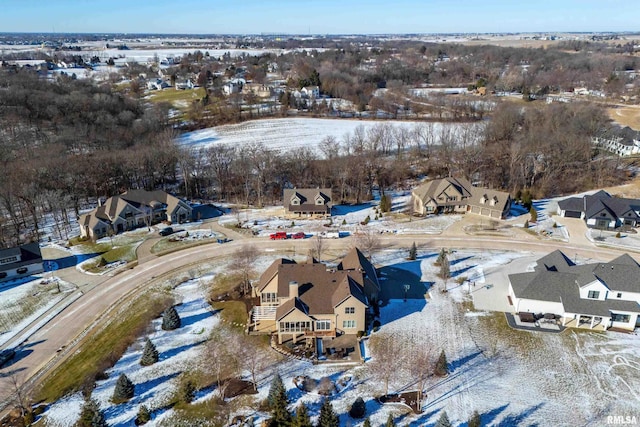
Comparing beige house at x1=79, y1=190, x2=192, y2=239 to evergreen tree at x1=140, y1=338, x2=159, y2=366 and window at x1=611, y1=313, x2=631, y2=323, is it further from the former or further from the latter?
window at x1=611, y1=313, x2=631, y2=323

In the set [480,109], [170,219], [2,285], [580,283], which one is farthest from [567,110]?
[2,285]

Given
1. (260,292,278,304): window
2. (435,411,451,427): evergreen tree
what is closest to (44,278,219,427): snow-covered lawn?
(260,292,278,304): window

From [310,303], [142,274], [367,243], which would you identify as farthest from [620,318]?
[142,274]

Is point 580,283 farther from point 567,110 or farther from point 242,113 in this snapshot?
point 242,113

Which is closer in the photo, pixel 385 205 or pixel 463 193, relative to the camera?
pixel 463 193

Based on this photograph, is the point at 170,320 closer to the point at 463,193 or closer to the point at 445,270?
the point at 445,270
